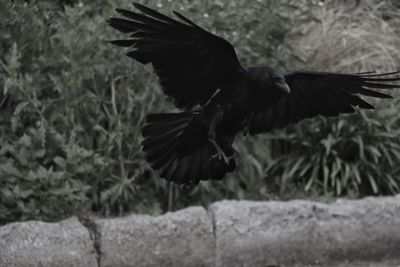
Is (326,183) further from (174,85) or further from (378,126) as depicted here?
(174,85)

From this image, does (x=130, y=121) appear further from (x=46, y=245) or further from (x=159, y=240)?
(x=46, y=245)

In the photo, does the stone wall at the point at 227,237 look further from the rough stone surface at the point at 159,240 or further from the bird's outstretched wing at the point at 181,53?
the bird's outstretched wing at the point at 181,53

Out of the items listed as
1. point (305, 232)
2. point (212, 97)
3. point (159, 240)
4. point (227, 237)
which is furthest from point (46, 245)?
point (305, 232)

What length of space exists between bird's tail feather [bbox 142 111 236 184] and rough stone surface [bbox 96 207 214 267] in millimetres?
850

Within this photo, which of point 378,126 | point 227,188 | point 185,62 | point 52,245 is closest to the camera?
point 185,62

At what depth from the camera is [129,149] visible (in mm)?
6004

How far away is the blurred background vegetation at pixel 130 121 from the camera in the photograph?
5590mm

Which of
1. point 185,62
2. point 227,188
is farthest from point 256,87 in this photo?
point 227,188

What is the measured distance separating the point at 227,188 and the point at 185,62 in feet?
6.89

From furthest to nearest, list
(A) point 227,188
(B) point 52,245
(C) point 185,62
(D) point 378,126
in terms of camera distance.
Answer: (D) point 378,126 < (A) point 227,188 < (B) point 52,245 < (C) point 185,62

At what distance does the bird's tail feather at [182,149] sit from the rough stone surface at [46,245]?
892mm

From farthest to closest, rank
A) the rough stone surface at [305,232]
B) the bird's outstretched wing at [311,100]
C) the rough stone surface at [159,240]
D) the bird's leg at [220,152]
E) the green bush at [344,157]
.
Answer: the green bush at [344,157]
the rough stone surface at [305,232]
the rough stone surface at [159,240]
the bird's outstretched wing at [311,100]
the bird's leg at [220,152]

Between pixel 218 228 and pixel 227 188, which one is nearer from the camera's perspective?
pixel 218 228

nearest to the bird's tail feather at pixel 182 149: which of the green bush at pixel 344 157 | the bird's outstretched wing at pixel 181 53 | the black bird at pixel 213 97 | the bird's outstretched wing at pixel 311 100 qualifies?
the black bird at pixel 213 97
